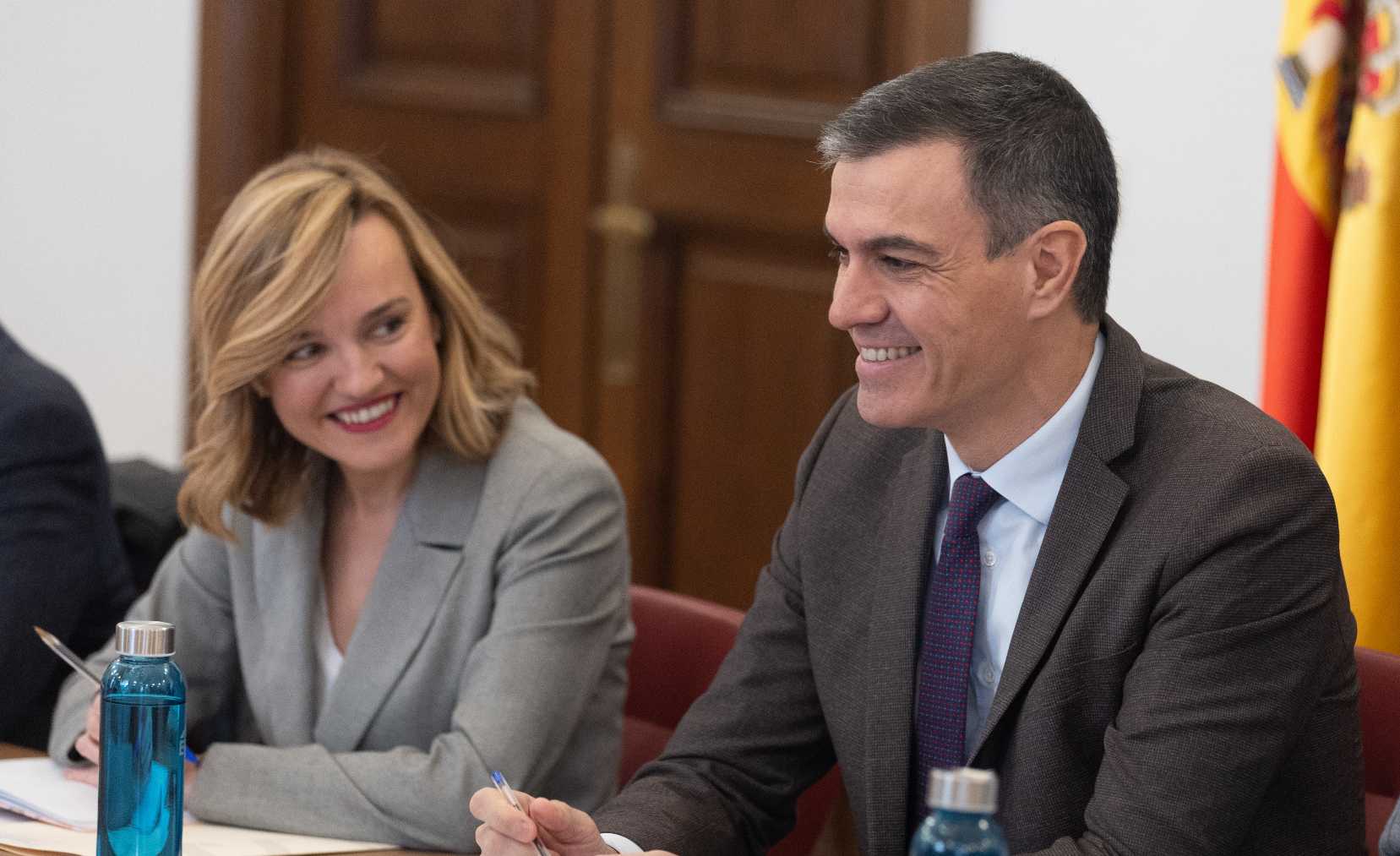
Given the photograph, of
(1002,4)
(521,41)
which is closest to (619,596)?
(1002,4)

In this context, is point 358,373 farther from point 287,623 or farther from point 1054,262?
point 1054,262

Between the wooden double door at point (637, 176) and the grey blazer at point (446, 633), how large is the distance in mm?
1667

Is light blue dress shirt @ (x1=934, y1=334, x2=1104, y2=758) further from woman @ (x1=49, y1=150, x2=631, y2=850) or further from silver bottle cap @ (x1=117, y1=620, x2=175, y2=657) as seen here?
silver bottle cap @ (x1=117, y1=620, x2=175, y2=657)

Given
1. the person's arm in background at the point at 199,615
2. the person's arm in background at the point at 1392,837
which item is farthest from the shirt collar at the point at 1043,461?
the person's arm in background at the point at 199,615

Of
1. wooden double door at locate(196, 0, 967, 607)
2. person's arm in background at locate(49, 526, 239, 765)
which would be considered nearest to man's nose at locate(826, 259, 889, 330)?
person's arm in background at locate(49, 526, 239, 765)

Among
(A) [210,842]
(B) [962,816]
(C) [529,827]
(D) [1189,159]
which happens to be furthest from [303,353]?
(D) [1189,159]

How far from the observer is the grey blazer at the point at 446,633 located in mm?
2121

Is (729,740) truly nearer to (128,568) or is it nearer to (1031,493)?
(1031,493)

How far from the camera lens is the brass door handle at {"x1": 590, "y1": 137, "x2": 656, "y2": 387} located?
4180 mm

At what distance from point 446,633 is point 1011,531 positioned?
2.57 ft

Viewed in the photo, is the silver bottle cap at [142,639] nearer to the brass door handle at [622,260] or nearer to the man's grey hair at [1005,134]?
the man's grey hair at [1005,134]

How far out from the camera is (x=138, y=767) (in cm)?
164

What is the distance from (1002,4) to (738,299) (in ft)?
3.11

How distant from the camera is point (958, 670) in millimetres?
1779
